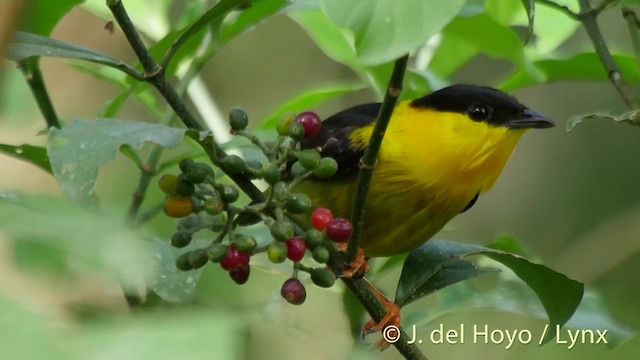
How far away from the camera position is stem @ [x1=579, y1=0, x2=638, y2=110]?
1.50 meters

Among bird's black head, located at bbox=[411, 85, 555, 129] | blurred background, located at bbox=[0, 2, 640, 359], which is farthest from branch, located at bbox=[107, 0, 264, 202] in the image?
blurred background, located at bbox=[0, 2, 640, 359]

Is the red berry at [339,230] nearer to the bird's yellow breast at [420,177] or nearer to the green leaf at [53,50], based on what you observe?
the green leaf at [53,50]

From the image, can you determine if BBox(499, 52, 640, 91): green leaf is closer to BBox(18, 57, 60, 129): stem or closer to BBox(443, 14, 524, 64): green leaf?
BBox(443, 14, 524, 64): green leaf

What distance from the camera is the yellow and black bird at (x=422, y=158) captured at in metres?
2.16

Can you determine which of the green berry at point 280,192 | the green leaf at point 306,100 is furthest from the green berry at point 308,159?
the green leaf at point 306,100

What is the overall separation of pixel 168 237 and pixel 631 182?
4806 mm

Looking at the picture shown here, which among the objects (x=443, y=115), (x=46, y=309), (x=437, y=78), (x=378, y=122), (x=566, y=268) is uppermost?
(x=46, y=309)

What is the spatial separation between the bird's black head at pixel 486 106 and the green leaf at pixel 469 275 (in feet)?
1.72

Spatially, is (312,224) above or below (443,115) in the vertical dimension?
above

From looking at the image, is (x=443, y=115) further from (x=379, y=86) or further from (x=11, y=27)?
(x=11, y=27)

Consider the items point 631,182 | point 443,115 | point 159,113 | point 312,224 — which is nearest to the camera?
point 312,224

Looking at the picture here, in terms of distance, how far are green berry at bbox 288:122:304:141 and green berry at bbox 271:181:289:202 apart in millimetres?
113

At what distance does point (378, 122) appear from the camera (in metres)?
1.19

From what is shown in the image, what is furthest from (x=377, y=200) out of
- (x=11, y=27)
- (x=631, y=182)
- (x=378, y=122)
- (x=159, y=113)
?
(x=631, y=182)
